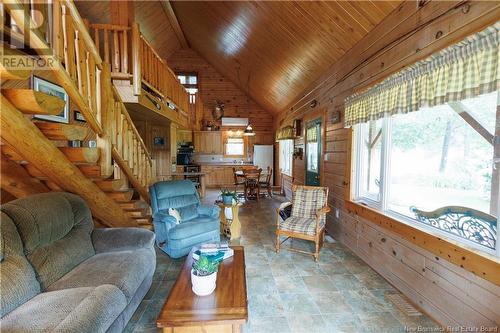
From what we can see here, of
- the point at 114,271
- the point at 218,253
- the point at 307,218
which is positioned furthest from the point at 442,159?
the point at 114,271

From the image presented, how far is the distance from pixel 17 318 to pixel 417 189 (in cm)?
326

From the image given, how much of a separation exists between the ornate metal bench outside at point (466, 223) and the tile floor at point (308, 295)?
798 mm

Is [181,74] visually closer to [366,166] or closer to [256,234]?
[256,234]

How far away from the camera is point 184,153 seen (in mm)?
8180

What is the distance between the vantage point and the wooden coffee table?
4.46ft

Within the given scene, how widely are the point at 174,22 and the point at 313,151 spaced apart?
571cm

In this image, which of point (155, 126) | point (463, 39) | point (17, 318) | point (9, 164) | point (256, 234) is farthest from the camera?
point (155, 126)

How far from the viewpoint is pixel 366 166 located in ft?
10.2

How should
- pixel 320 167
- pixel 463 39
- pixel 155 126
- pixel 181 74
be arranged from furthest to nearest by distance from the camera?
pixel 181 74 → pixel 155 126 → pixel 320 167 → pixel 463 39

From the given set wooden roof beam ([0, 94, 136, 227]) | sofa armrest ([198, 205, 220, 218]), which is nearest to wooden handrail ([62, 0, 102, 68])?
wooden roof beam ([0, 94, 136, 227])

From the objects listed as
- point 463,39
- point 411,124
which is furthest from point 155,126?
point 463,39

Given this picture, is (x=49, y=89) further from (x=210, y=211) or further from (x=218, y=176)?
(x=218, y=176)

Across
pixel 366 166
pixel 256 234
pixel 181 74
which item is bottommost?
pixel 256 234

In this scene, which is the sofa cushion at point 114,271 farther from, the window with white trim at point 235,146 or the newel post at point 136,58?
the window with white trim at point 235,146
